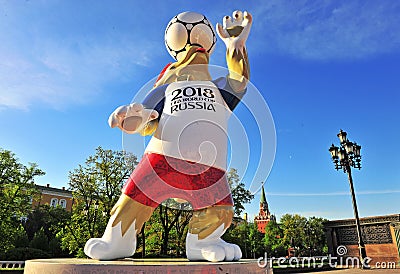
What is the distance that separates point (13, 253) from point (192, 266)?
58.0 feet

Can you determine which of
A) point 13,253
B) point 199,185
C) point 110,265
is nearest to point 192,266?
point 110,265

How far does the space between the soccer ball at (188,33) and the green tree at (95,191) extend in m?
10.4

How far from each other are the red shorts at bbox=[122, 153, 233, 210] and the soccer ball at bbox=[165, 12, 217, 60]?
4.83 ft

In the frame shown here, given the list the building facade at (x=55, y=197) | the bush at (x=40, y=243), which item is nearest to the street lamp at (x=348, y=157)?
the bush at (x=40, y=243)

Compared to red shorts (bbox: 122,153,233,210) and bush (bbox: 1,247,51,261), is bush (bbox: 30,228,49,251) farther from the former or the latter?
red shorts (bbox: 122,153,233,210)

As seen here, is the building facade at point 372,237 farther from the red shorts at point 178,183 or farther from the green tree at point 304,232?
the green tree at point 304,232

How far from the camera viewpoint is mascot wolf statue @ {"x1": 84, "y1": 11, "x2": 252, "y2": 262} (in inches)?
116

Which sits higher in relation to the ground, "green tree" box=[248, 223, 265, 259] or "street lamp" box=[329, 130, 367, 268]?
"street lamp" box=[329, 130, 367, 268]

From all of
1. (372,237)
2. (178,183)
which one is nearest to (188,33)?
(178,183)

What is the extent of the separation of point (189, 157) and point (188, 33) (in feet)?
→ 5.23

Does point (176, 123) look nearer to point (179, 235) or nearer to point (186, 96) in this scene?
point (186, 96)

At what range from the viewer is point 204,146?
10.2 ft

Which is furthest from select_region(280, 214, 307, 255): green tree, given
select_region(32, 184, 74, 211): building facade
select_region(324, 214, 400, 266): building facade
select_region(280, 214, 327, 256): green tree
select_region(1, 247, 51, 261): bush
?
select_region(32, 184, 74, 211): building facade

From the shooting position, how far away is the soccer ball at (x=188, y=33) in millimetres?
3771
